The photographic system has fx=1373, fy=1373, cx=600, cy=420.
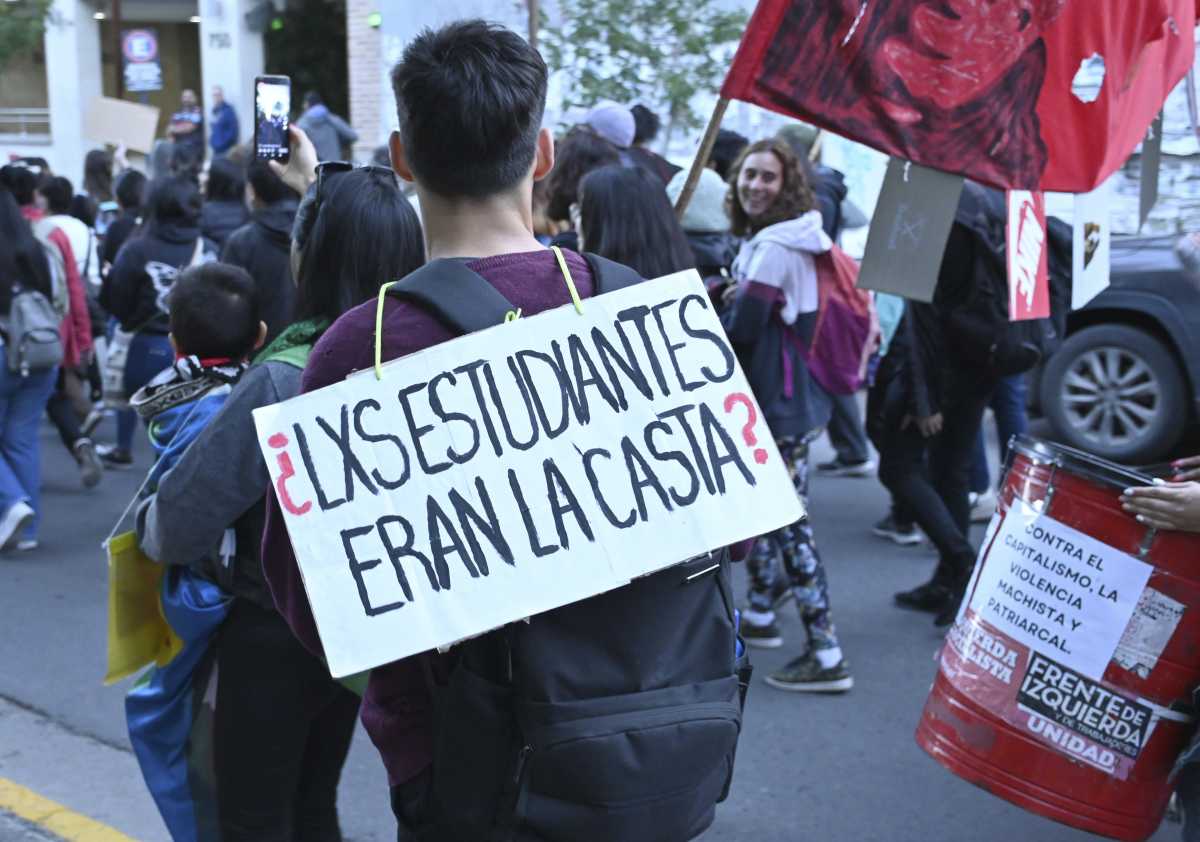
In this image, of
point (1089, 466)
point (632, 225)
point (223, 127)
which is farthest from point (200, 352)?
point (223, 127)

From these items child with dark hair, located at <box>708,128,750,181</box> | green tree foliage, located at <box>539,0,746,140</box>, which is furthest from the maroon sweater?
green tree foliage, located at <box>539,0,746,140</box>

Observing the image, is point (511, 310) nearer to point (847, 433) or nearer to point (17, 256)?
point (17, 256)

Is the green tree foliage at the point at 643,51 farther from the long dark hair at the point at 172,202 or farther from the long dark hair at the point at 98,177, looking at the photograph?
the long dark hair at the point at 98,177

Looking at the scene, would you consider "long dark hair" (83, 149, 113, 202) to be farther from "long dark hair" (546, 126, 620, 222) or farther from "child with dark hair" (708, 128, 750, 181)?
"long dark hair" (546, 126, 620, 222)

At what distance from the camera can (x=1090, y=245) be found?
3.51 m

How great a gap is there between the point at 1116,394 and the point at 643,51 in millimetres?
4181

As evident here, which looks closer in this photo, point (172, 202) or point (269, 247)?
point (269, 247)

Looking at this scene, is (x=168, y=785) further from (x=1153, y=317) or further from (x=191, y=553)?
(x=1153, y=317)

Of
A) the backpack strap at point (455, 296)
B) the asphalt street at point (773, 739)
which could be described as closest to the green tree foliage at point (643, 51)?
the asphalt street at point (773, 739)

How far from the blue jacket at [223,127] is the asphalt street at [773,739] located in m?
13.3

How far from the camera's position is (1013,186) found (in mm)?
3107

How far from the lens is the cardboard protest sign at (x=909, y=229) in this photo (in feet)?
10.0

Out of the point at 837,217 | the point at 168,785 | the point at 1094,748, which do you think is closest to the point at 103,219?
the point at 837,217

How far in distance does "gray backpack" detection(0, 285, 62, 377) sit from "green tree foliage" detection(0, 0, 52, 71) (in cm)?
1363
